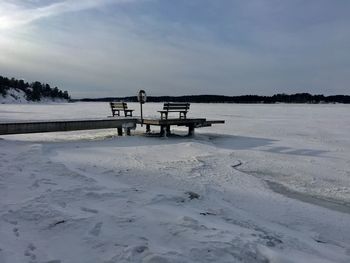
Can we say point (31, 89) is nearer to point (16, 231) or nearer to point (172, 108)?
point (172, 108)

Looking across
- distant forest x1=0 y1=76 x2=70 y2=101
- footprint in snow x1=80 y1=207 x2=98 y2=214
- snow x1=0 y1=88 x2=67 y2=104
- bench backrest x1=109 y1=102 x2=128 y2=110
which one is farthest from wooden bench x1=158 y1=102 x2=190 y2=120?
distant forest x1=0 y1=76 x2=70 y2=101

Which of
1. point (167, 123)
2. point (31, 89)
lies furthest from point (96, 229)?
point (31, 89)

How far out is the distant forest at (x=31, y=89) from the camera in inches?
4041

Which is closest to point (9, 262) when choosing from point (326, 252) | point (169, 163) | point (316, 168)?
point (326, 252)

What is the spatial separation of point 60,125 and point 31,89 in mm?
110190

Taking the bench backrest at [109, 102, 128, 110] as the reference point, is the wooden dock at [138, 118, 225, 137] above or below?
below

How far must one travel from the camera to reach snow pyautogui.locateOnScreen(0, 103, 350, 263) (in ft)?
11.2

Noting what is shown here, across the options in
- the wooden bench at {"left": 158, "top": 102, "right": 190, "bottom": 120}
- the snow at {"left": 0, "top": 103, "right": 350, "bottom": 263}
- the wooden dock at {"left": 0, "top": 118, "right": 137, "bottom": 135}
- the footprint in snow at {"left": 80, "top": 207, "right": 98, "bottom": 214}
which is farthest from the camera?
the wooden bench at {"left": 158, "top": 102, "right": 190, "bottom": 120}

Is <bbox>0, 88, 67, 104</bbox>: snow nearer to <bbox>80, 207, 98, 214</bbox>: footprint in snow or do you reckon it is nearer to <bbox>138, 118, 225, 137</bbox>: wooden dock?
<bbox>138, 118, 225, 137</bbox>: wooden dock

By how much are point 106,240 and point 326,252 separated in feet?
7.15

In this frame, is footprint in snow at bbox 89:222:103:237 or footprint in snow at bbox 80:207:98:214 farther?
footprint in snow at bbox 80:207:98:214

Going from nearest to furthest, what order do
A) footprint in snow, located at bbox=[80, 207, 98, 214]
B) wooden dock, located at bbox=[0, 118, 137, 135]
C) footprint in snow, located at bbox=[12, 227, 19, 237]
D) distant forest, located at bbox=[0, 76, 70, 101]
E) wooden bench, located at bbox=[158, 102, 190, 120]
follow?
footprint in snow, located at bbox=[12, 227, 19, 237] → footprint in snow, located at bbox=[80, 207, 98, 214] → wooden dock, located at bbox=[0, 118, 137, 135] → wooden bench, located at bbox=[158, 102, 190, 120] → distant forest, located at bbox=[0, 76, 70, 101]

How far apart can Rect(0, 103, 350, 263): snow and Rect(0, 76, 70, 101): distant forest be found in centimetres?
9860

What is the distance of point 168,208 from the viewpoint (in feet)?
15.2
